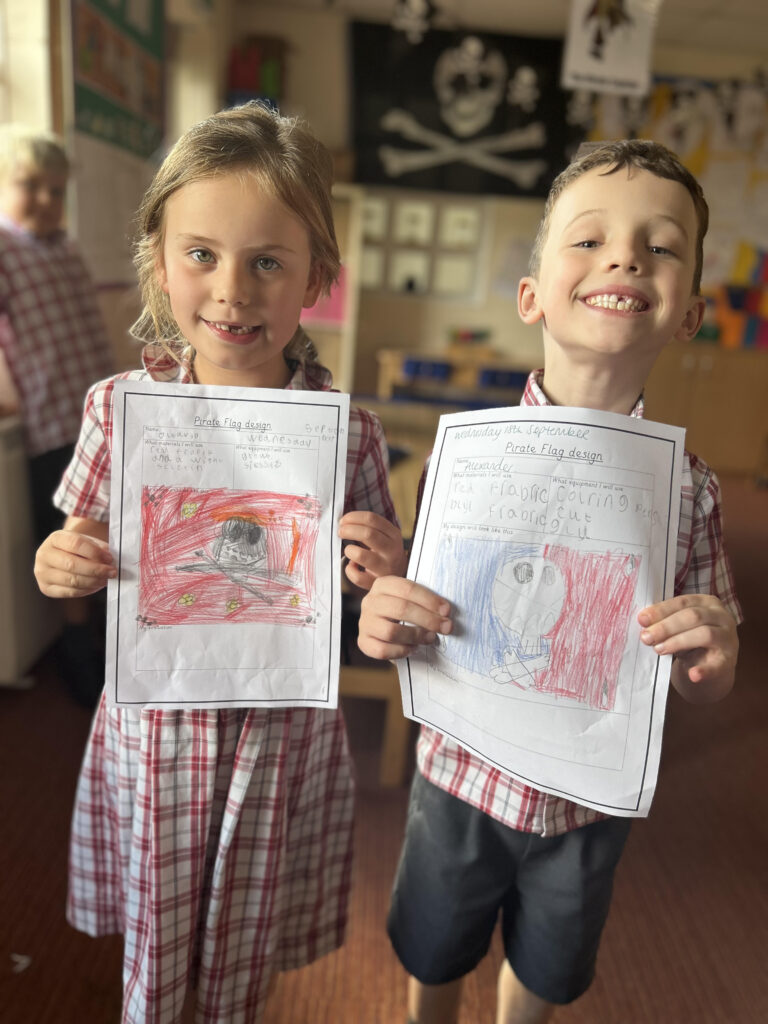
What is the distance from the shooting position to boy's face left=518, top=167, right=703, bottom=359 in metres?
0.63

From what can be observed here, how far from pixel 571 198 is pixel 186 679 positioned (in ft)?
1.87

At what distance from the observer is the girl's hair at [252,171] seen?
0.66m

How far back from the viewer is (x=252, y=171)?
66 cm

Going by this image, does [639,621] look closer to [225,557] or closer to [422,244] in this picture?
[225,557]

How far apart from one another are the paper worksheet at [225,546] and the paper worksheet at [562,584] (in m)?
0.12

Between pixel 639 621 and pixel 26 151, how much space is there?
183 cm

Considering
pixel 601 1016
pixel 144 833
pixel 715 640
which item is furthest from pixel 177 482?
pixel 601 1016

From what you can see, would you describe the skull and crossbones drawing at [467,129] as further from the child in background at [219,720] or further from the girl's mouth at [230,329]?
the girl's mouth at [230,329]

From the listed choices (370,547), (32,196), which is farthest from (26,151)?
(370,547)

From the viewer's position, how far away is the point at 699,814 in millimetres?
1563

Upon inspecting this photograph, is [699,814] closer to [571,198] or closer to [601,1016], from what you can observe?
[601,1016]

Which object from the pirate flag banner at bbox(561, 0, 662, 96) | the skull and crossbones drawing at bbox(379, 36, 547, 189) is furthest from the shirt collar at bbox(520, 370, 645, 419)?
the skull and crossbones drawing at bbox(379, 36, 547, 189)

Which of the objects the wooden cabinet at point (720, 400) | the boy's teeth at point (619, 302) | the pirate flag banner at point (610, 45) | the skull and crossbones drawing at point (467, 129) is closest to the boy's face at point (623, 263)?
the boy's teeth at point (619, 302)

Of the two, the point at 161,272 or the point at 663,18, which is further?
the point at 663,18
